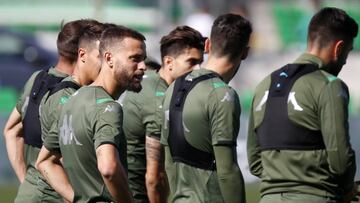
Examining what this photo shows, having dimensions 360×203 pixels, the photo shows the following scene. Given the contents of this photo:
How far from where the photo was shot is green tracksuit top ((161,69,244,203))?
8000 millimetres

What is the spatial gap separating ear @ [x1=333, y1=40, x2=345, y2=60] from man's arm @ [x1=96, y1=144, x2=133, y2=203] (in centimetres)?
154

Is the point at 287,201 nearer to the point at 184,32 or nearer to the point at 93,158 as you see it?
the point at 93,158

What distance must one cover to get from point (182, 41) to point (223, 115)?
65.0 inches

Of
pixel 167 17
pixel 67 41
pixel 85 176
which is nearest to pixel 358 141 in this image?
pixel 167 17

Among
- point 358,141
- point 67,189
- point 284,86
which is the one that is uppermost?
point 284,86

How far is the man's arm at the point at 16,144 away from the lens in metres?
9.96

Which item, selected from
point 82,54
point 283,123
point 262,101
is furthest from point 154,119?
point 283,123

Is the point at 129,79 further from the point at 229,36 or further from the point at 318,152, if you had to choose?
the point at 318,152

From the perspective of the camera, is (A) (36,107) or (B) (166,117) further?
(A) (36,107)

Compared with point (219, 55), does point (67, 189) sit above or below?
below

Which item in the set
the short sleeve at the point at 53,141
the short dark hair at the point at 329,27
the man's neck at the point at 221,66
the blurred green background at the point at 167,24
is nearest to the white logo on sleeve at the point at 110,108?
the short sleeve at the point at 53,141

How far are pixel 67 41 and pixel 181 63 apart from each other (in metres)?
1.08

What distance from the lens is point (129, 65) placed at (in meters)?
7.53

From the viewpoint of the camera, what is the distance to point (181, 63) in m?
9.58
